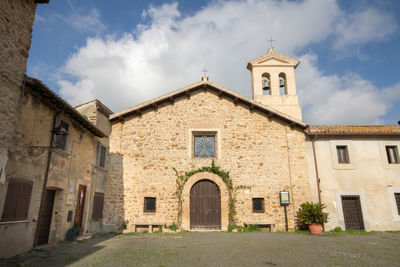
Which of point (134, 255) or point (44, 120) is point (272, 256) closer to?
point (134, 255)

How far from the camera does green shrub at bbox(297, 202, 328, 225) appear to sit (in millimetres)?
11562

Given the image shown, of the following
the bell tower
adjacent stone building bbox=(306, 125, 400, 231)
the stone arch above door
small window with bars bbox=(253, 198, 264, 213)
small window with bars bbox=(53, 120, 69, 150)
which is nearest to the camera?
small window with bars bbox=(53, 120, 69, 150)

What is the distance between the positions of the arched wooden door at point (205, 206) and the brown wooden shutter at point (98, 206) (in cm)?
411

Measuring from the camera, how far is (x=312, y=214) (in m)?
11.6

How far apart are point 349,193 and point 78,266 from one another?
11.7 m

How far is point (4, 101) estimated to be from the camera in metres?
6.21

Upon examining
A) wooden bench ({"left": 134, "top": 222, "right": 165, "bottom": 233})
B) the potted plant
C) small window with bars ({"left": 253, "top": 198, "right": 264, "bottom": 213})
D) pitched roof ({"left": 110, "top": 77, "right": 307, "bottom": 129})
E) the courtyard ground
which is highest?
pitched roof ({"left": 110, "top": 77, "right": 307, "bottom": 129})

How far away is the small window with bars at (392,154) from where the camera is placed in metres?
13.2

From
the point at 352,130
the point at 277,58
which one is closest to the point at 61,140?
the point at 277,58

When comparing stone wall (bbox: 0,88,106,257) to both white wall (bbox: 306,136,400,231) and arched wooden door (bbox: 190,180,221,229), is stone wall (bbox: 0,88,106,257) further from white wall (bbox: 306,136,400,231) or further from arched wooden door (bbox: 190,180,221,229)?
white wall (bbox: 306,136,400,231)

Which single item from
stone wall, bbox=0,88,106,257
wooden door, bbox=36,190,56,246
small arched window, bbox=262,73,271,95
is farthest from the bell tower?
wooden door, bbox=36,190,56,246

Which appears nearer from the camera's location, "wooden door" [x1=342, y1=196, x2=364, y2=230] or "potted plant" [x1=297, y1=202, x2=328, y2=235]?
"potted plant" [x1=297, y1=202, x2=328, y2=235]

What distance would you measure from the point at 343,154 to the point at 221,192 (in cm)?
631

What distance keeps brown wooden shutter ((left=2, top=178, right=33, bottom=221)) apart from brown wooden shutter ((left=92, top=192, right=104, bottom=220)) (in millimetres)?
4464
